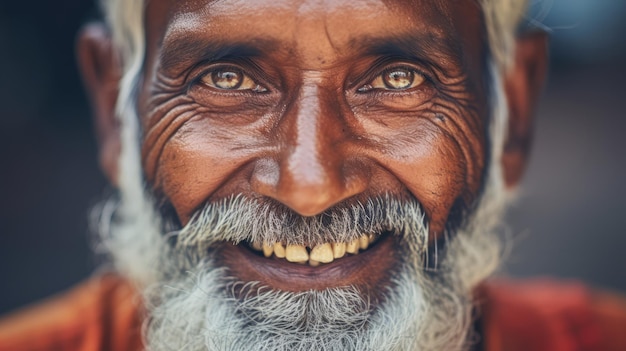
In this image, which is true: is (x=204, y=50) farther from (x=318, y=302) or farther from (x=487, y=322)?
(x=487, y=322)

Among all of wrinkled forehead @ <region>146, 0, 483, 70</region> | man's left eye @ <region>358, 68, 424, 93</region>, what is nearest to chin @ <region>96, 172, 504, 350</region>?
man's left eye @ <region>358, 68, 424, 93</region>

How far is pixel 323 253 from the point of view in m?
1.71

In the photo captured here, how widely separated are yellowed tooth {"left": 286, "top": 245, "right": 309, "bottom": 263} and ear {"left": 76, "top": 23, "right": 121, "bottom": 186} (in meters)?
0.86

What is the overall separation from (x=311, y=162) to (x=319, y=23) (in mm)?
339

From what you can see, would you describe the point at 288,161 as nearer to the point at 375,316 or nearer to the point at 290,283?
the point at 290,283

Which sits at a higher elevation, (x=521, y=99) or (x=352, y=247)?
(x=521, y=99)

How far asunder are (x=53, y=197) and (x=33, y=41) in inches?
37.8

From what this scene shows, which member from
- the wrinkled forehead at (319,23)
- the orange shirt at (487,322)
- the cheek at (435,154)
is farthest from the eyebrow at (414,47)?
the orange shirt at (487,322)

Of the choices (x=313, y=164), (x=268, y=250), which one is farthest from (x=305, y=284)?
(x=313, y=164)

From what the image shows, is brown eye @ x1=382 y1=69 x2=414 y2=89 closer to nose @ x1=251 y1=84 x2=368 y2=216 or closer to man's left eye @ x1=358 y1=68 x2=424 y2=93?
man's left eye @ x1=358 y1=68 x2=424 y2=93

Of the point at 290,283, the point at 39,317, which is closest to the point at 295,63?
the point at 290,283

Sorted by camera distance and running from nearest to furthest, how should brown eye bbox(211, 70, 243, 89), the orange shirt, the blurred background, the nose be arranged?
the nose, brown eye bbox(211, 70, 243, 89), the orange shirt, the blurred background

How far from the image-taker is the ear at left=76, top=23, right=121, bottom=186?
7.66ft

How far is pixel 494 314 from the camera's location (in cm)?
251
